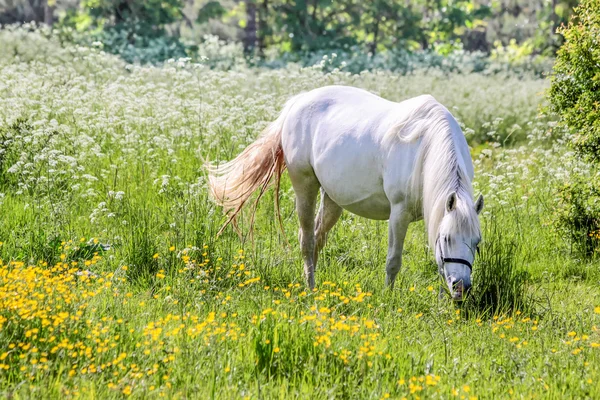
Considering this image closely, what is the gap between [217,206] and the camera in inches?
278

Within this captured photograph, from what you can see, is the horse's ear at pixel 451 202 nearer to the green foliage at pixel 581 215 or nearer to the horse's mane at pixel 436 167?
the horse's mane at pixel 436 167

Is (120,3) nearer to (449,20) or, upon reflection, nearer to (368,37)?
(368,37)

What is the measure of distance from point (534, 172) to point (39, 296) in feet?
22.1

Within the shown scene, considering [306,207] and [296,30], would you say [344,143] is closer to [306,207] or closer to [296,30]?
[306,207]

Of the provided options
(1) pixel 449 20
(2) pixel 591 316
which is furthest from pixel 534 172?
(1) pixel 449 20

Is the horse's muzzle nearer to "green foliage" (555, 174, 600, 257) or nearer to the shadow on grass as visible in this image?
the shadow on grass

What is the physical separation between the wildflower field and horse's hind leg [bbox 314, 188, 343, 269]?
0.75 feet

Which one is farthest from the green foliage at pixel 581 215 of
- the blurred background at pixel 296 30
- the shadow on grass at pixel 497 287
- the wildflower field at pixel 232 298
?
the blurred background at pixel 296 30

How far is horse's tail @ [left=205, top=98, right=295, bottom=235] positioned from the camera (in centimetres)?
658

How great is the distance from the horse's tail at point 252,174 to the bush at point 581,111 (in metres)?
2.50

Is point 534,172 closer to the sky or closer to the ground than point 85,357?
closer to the ground

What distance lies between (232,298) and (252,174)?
5.98ft

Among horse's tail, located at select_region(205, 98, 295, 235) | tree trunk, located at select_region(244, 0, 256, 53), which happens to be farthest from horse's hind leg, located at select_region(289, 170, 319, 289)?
tree trunk, located at select_region(244, 0, 256, 53)

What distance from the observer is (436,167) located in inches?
189
